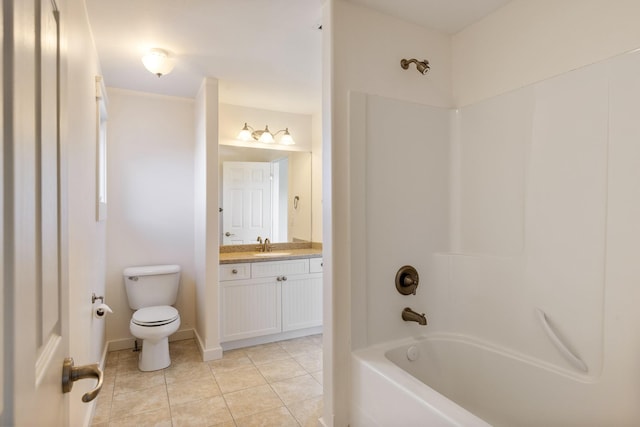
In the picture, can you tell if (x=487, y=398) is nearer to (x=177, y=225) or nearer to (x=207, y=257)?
(x=207, y=257)

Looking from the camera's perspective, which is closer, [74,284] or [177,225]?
[74,284]

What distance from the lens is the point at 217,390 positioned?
2.42 meters

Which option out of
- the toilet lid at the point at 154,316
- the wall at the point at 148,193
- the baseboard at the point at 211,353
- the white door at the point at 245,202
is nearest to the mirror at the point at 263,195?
the white door at the point at 245,202

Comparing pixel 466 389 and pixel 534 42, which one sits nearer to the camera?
pixel 534 42

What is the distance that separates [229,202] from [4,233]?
320cm

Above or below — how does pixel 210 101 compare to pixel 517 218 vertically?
above

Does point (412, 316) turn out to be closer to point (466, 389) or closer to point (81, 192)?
point (466, 389)

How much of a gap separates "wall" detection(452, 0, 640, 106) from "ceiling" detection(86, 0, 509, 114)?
113mm

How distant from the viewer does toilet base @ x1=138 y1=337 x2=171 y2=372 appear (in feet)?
8.89

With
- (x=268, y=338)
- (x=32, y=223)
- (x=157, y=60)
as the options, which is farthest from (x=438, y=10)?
(x=268, y=338)

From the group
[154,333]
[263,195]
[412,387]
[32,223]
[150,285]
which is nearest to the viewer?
[32,223]

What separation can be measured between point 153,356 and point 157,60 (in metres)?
2.25

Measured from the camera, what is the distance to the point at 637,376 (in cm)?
136

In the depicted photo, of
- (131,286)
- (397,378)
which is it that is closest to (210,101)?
(131,286)
